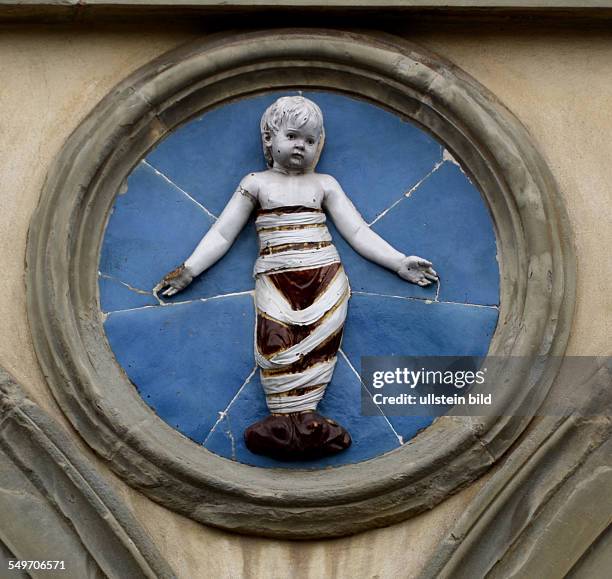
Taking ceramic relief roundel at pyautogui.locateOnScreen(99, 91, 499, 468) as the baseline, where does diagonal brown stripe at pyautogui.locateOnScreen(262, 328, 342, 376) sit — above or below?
below

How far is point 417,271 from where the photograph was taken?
6359 millimetres

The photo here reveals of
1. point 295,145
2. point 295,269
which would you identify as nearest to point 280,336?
point 295,269

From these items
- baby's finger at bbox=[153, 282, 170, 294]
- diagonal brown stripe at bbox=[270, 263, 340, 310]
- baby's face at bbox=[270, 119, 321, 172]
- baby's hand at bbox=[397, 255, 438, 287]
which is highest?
baby's face at bbox=[270, 119, 321, 172]

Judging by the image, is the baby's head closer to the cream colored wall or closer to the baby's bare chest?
the baby's bare chest

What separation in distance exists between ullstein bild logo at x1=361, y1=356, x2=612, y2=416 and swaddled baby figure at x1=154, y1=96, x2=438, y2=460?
17 centimetres

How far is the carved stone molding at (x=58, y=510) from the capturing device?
5.96 m

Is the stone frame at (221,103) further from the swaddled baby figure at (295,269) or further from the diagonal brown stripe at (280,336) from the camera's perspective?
the diagonal brown stripe at (280,336)

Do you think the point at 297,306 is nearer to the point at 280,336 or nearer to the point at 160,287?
the point at 280,336

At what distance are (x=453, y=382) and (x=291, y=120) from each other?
112 cm

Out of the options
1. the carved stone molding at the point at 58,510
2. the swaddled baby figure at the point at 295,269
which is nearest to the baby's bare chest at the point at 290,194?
the swaddled baby figure at the point at 295,269

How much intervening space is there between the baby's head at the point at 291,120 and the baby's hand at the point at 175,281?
53cm

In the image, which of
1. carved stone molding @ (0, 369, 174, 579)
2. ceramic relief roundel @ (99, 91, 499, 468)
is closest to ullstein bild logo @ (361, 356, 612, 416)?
ceramic relief roundel @ (99, 91, 499, 468)

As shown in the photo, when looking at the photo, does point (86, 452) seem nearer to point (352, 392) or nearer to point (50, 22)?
point (352, 392)

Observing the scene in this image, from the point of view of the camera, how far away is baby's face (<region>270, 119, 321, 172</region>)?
6.37 metres
